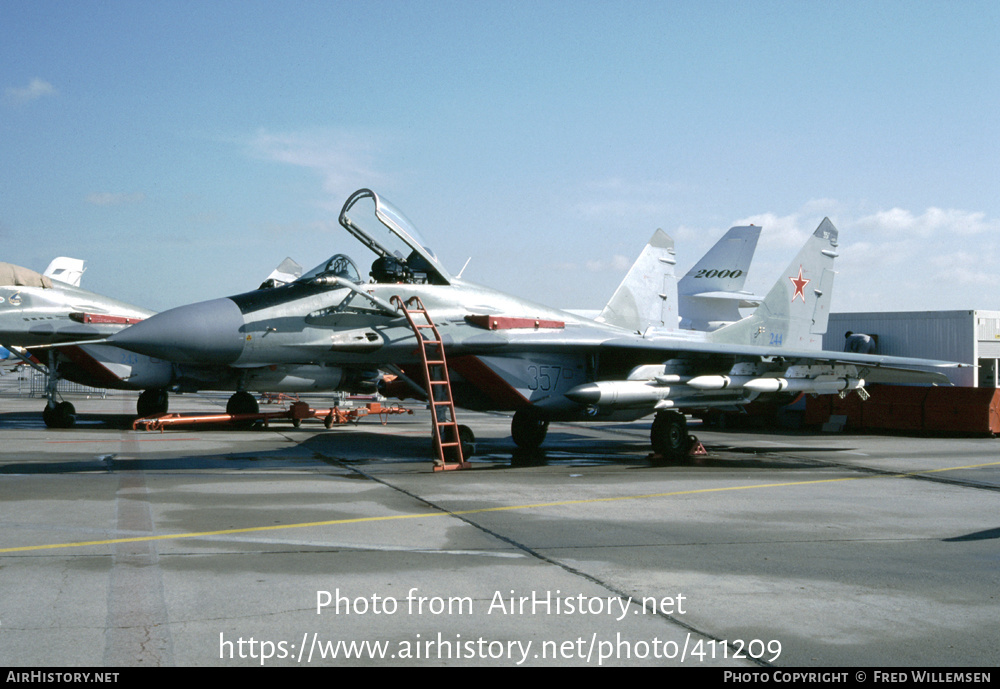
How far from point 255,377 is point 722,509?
13578mm

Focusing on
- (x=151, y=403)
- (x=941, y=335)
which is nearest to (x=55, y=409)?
(x=151, y=403)

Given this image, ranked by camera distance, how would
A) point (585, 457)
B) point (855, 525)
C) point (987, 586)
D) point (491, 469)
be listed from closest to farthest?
point (987, 586) < point (855, 525) < point (491, 469) < point (585, 457)

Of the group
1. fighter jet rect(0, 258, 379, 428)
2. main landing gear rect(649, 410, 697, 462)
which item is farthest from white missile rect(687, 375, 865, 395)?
fighter jet rect(0, 258, 379, 428)

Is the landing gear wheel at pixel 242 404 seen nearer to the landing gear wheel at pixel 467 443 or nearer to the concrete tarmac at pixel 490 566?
the landing gear wheel at pixel 467 443

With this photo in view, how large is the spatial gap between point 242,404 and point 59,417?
3.87 meters

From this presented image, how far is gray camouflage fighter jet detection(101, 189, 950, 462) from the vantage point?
11078 mm

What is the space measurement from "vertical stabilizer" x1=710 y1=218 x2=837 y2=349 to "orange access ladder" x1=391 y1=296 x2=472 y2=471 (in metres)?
6.49

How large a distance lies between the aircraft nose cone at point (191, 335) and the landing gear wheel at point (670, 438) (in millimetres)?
6825

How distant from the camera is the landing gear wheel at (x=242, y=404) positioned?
19.3 metres

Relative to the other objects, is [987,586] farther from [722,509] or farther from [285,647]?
[285,647]

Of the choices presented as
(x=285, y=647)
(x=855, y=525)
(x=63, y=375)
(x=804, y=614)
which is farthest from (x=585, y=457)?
(x=63, y=375)

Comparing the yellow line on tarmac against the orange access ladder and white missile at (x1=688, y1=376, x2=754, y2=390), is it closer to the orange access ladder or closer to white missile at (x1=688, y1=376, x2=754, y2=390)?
white missile at (x1=688, y1=376, x2=754, y2=390)

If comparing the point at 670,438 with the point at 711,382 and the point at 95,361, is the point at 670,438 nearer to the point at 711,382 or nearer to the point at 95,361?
the point at 711,382

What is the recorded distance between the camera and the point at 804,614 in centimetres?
462
